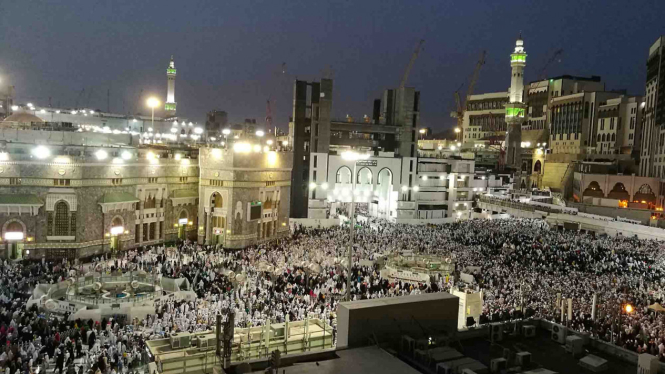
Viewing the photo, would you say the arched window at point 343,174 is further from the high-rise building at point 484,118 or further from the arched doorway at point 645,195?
the high-rise building at point 484,118

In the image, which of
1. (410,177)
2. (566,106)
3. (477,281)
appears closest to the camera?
(477,281)

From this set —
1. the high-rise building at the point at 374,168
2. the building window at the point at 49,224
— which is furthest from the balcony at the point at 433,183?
the building window at the point at 49,224

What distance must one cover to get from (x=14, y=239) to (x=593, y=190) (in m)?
54.6

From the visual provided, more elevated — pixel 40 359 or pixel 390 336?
pixel 390 336

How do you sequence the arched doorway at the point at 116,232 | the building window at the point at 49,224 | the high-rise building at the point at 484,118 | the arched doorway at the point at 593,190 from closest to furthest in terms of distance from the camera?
the building window at the point at 49,224 < the arched doorway at the point at 116,232 < the arched doorway at the point at 593,190 < the high-rise building at the point at 484,118

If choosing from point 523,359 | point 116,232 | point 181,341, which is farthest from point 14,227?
point 523,359

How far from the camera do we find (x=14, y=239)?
26.8 metres

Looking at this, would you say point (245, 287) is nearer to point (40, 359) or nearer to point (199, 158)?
point (40, 359)

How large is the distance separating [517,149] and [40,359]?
6668 centimetres

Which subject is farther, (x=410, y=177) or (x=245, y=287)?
(x=410, y=177)

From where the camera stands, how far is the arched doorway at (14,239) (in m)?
26.6

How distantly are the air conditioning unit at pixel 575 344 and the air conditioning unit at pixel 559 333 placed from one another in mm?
430

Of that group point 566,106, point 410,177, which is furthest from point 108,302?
point 566,106

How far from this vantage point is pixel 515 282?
22672mm
